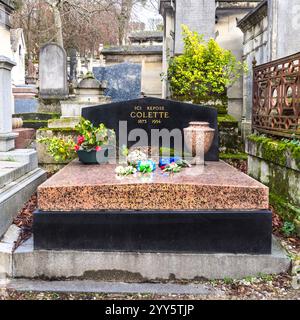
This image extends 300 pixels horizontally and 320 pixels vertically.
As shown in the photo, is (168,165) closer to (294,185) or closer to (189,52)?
(294,185)

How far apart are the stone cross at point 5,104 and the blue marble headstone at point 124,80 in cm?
607

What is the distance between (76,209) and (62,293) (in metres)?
0.81

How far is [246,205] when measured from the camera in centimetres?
426

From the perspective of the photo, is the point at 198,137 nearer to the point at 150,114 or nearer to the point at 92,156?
the point at 150,114

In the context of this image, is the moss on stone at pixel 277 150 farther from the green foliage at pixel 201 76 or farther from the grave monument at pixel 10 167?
the grave monument at pixel 10 167

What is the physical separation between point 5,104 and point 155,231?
3.22m

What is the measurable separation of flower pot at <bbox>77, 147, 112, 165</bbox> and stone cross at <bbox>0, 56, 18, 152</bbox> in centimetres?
112

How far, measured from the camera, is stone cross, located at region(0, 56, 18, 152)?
19.7 ft

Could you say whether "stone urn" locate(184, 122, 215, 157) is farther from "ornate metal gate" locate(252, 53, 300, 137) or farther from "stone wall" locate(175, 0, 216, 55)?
"stone wall" locate(175, 0, 216, 55)

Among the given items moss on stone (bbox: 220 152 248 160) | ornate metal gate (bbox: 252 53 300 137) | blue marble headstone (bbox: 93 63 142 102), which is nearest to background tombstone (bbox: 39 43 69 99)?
blue marble headstone (bbox: 93 63 142 102)

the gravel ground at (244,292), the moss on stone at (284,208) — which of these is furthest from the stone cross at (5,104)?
the moss on stone at (284,208)

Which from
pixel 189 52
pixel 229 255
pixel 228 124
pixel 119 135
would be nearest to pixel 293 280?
pixel 229 255

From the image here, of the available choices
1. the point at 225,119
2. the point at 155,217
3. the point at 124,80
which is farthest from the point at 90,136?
the point at 124,80

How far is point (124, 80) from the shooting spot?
41.0 feet
